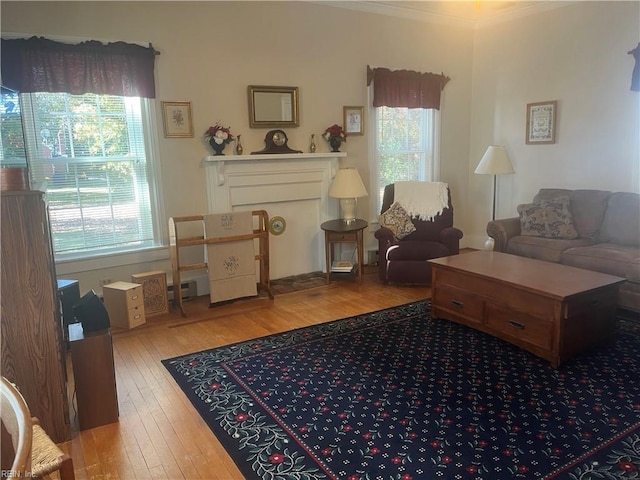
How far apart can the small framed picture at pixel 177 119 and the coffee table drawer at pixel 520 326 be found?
293 centimetres

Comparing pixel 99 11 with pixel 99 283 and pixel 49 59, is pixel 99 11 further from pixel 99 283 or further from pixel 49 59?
pixel 99 283

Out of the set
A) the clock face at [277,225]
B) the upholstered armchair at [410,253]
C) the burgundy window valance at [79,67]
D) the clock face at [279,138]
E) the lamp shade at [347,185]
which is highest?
the burgundy window valance at [79,67]

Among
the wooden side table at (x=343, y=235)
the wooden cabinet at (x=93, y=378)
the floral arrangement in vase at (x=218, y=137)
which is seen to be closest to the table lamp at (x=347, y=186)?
the wooden side table at (x=343, y=235)

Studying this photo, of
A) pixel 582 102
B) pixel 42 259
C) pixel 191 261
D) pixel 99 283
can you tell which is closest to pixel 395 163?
pixel 582 102

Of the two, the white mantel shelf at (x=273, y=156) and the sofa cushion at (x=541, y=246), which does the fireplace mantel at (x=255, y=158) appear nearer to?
the white mantel shelf at (x=273, y=156)

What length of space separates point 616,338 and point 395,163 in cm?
302

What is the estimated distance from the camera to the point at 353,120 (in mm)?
5066

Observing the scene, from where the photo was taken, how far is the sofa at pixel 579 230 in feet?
12.5

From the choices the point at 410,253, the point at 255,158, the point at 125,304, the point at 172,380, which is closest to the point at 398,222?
the point at 410,253

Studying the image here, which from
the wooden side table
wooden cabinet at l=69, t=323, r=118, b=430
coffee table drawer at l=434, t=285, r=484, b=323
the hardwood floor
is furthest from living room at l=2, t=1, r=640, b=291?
coffee table drawer at l=434, t=285, r=484, b=323

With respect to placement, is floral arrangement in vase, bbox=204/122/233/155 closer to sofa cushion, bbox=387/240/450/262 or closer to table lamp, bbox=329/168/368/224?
table lamp, bbox=329/168/368/224

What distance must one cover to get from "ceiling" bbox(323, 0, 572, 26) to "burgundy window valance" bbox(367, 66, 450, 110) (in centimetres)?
62

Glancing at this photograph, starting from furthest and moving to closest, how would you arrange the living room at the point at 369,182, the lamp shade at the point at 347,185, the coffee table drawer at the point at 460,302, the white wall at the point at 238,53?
the lamp shade at the point at 347,185 < the white wall at the point at 238,53 < the coffee table drawer at the point at 460,302 < the living room at the point at 369,182

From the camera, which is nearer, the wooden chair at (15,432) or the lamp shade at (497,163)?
the wooden chair at (15,432)
